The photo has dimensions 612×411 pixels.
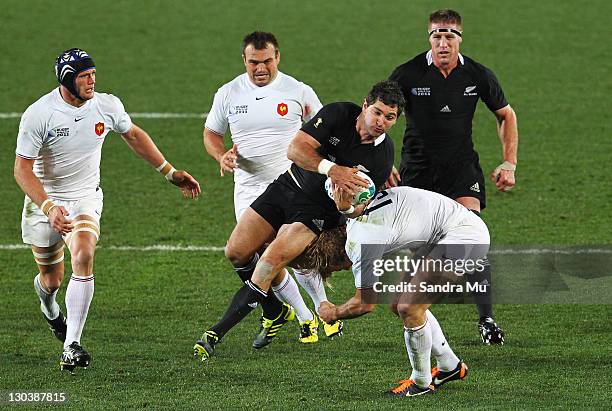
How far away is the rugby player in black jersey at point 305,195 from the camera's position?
314 inches

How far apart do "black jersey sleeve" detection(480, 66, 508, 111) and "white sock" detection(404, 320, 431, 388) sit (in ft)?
7.97

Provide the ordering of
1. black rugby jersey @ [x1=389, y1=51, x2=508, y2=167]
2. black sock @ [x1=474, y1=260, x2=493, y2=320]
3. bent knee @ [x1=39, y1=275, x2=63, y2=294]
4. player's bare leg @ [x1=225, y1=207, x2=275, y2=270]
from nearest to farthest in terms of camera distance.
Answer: player's bare leg @ [x1=225, y1=207, x2=275, y2=270] → bent knee @ [x1=39, y1=275, x2=63, y2=294] → black sock @ [x1=474, y1=260, x2=493, y2=320] → black rugby jersey @ [x1=389, y1=51, x2=508, y2=167]

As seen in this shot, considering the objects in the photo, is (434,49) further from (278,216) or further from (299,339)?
(299,339)

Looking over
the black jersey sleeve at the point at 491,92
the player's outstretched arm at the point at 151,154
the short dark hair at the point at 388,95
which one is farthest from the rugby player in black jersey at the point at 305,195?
the black jersey sleeve at the point at 491,92

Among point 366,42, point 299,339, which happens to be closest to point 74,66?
point 299,339

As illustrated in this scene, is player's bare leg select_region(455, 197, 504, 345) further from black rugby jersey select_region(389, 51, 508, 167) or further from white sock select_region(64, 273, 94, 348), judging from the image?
white sock select_region(64, 273, 94, 348)

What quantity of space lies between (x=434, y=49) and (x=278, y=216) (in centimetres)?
178

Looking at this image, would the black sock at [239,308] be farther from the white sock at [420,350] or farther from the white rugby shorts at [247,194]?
the white sock at [420,350]

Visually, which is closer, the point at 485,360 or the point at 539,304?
the point at 485,360

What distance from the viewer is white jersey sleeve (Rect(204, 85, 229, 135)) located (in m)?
9.64

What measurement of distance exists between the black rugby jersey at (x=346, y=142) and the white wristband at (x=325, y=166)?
1.09 ft

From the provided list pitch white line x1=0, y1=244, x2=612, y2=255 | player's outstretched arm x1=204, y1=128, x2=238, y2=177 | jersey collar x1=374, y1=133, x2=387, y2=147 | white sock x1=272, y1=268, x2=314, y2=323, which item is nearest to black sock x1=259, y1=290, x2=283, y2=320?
white sock x1=272, y1=268, x2=314, y2=323

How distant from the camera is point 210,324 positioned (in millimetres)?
9750

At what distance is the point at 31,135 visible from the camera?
28.6ft
